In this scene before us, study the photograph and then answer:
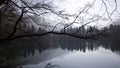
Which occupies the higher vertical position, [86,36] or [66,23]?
[66,23]

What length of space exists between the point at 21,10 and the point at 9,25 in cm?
82

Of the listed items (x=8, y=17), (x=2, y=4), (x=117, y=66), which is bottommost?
(x=117, y=66)

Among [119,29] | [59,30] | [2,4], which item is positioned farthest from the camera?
[119,29]

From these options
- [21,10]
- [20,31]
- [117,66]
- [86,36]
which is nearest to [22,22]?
[20,31]

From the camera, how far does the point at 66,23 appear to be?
9.77ft

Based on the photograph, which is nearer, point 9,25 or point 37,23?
point 37,23

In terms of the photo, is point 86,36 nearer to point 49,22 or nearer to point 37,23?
point 49,22

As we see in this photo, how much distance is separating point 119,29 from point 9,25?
85.4ft

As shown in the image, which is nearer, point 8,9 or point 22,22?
point 8,9

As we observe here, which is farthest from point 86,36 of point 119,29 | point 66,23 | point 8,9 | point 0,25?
point 119,29

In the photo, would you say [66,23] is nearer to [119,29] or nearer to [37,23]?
[37,23]

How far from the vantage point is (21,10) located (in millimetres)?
2686

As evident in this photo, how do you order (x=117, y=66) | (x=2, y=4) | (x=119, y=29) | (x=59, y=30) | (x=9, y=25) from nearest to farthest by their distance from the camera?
(x=2, y=4) < (x=59, y=30) < (x=9, y=25) < (x=117, y=66) < (x=119, y=29)

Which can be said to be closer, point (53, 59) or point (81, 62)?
point (81, 62)
